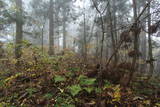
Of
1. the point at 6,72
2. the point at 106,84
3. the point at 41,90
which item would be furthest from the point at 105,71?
the point at 6,72

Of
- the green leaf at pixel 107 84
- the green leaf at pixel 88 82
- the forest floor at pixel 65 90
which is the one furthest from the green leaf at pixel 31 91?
the green leaf at pixel 107 84

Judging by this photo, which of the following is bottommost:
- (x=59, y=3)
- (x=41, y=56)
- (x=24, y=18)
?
(x=41, y=56)

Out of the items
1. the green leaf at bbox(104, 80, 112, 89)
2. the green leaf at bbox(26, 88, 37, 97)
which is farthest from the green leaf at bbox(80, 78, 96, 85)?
the green leaf at bbox(26, 88, 37, 97)

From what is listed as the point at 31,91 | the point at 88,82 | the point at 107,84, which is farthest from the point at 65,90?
the point at 107,84

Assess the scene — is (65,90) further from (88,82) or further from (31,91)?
(31,91)

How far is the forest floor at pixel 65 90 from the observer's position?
373 cm

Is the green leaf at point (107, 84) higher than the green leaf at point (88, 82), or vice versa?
the green leaf at point (88, 82)

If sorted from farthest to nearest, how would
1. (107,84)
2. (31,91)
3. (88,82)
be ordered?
(107,84) → (31,91) → (88,82)

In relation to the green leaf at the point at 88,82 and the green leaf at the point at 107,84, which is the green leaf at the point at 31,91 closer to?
the green leaf at the point at 88,82

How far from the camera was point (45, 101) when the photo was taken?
12.5ft

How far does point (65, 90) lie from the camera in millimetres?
4152

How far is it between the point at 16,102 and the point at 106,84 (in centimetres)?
271

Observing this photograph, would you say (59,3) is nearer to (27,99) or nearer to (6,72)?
(6,72)

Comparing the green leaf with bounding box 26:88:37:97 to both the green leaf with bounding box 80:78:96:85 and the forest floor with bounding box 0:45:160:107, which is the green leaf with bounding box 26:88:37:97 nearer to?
the forest floor with bounding box 0:45:160:107
